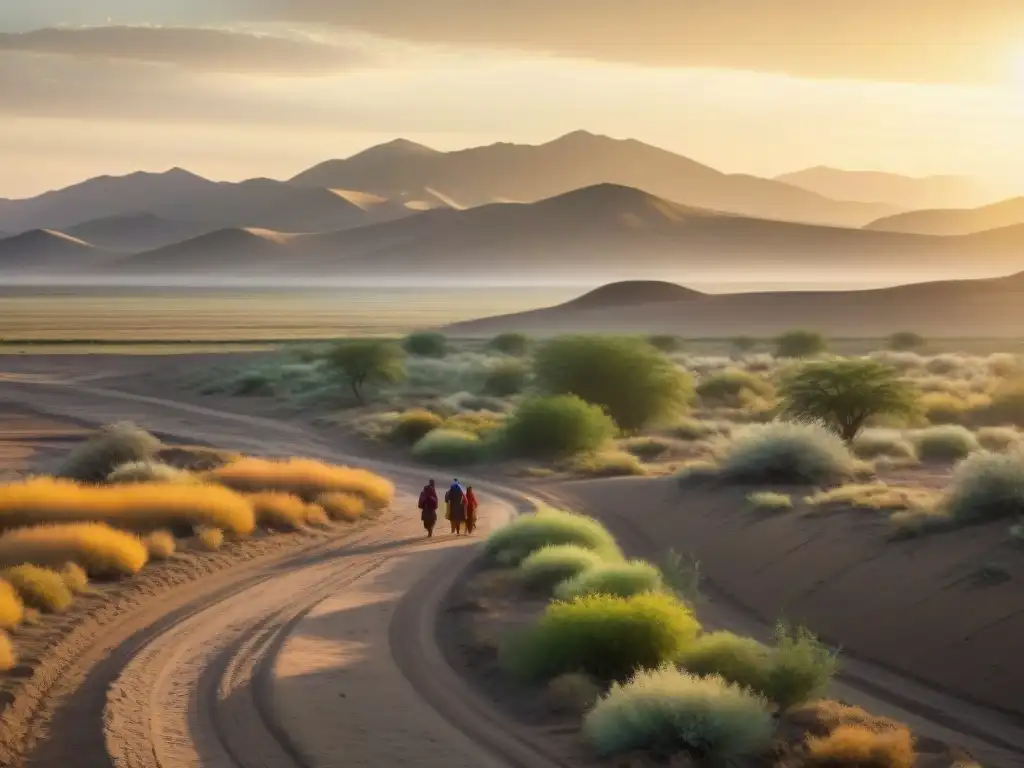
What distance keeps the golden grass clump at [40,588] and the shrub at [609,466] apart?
23.7 m

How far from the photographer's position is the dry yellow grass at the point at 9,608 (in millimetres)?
18797

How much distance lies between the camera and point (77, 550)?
23.2m

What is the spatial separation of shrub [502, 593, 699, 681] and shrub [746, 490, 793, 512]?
11.7 meters

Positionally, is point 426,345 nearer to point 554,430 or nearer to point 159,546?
point 554,430

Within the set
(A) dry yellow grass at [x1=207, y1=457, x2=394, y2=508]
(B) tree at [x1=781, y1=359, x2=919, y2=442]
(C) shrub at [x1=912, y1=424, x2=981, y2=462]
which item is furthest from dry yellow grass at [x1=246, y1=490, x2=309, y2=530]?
(C) shrub at [x1=912, y1=424, x2=981, y2=462]

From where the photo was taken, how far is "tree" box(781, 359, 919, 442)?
43.7 meters

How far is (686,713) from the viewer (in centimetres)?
1384

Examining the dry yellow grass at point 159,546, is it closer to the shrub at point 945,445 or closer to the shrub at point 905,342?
the shrub at point 945,445

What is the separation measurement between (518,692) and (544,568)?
6349 millimetres

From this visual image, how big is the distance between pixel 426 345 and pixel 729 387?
115 ft

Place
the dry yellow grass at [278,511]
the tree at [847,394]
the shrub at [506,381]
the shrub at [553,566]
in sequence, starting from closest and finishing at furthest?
the shrub at [553,566] → the dry yellow grass at [278,511] → the tree at [847,394] → the shrub at [506,381]

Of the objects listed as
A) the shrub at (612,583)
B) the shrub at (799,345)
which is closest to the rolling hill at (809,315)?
the shrub at (799,345)

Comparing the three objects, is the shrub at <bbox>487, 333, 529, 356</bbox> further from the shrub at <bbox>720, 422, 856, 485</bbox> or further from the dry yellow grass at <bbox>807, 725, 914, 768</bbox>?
the dry yellow grass at <bbox>807, 725, 914, 768</bbox>

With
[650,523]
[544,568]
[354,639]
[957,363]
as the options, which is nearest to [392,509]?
[650,523]
